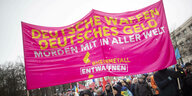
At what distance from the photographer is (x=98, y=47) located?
4.19m

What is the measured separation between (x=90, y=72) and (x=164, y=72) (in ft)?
7.36

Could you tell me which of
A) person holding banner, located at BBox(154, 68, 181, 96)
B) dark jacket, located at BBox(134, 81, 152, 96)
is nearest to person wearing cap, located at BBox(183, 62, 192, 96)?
person holding banner, located at BBox(154, 68, 181, 96)

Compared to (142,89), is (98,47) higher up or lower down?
higher up

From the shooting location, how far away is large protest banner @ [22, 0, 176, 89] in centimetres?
391

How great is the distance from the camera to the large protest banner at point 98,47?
3910 mm

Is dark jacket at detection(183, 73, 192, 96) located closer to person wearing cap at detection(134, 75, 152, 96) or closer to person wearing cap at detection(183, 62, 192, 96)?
person wearing cap at detection(183, 62, 192, 96)

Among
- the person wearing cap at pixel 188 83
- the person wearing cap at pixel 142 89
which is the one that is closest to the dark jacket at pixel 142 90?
the person wearing cap at pixel 142 89

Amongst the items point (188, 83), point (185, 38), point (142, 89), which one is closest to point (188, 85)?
point (188, 83)

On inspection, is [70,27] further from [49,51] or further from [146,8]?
[146,8]

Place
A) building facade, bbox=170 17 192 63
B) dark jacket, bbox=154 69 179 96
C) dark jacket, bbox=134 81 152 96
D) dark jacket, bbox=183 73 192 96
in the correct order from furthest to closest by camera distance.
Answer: building facade, bbox=170 17 192 63
dark jacket, bbox=134 81 152 96
dark jacket, bbox=183 73 192 96
dark jacket, bbox=154 69 179 96

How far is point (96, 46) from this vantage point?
4219 millimetres

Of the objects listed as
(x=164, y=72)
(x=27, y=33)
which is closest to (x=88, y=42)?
(x=27, y=33)

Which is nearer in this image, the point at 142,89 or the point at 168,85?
the point at 168,85

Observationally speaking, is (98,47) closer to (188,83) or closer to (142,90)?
(188,83)
